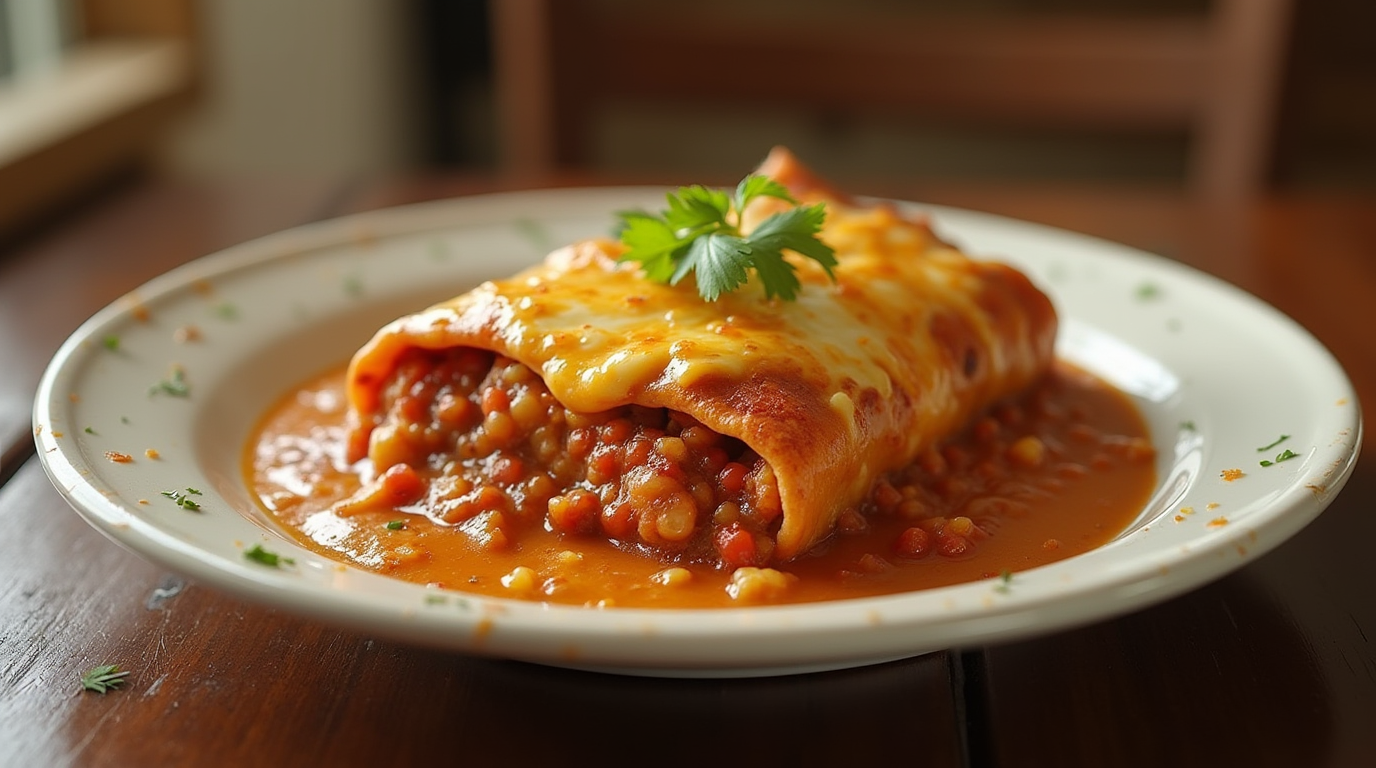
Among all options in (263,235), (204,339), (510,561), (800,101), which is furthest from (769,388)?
(800,101)

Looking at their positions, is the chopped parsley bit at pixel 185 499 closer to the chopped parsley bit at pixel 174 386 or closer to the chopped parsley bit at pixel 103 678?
the chopped parsley bit at pixel 103 678

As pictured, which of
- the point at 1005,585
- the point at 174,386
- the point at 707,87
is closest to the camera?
the point at 1005,585

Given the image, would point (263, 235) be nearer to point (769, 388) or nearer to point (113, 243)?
point (113, 243)

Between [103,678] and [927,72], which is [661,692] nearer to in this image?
[103,678]

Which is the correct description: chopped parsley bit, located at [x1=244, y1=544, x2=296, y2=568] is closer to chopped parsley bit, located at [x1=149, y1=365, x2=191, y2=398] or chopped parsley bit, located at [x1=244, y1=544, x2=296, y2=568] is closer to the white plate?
the white plate

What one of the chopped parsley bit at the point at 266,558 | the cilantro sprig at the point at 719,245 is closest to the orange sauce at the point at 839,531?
the chopped parsley bit at the point at 266,558

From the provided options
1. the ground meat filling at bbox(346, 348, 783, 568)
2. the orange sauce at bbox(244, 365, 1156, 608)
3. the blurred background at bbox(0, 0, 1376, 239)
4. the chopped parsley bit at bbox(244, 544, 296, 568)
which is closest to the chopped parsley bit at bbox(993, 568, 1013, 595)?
the orange sauce at bbox(244, 365, 1156, 608)

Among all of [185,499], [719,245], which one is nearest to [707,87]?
[719,245]
